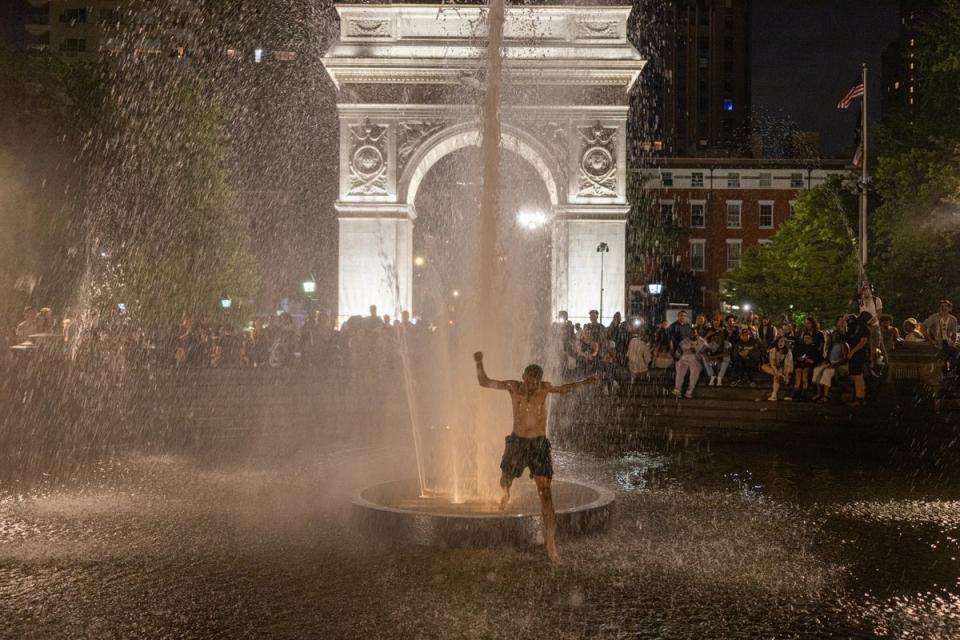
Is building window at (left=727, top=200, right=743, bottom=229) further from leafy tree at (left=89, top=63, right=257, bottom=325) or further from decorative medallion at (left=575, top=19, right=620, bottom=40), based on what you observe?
decorative medallion at (left=575, top=19, right=620, bottom=40)

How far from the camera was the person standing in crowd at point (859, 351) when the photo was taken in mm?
15180

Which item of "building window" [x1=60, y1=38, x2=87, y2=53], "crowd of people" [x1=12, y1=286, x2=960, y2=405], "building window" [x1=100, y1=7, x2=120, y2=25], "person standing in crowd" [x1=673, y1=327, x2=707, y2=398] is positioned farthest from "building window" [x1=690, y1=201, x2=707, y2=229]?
A: "person standing in crowd" [x1=673, y1=327, x2=707, y2=398]

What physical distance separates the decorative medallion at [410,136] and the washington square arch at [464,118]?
0.03 metres

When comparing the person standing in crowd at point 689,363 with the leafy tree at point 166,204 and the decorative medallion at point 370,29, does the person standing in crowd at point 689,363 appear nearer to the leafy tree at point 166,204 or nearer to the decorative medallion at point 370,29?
the decorative medallion at point 370,29

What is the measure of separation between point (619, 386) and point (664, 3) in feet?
253

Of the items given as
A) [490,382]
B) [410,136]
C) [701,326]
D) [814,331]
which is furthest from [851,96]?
[490,382]

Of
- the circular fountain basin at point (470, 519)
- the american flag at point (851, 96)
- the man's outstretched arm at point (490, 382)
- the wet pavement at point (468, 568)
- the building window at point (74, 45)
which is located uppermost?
the building window at point (74, 45)

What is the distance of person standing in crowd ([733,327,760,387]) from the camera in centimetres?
1784

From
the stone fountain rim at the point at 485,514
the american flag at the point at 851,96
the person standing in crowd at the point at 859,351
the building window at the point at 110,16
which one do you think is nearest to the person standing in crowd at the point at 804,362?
the person standing in crowd at the point at 859,351

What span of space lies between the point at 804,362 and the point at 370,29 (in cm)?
1753

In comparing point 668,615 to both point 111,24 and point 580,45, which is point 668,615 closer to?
point 580,45

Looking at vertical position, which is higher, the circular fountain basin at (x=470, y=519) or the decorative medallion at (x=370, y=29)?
the decorative medallion at (x=370, y=29)

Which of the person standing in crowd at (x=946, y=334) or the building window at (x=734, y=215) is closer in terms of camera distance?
the person standing in crowd at (x=946, y=334)

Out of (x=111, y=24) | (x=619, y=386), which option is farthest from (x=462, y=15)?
(x=111, y=24)
